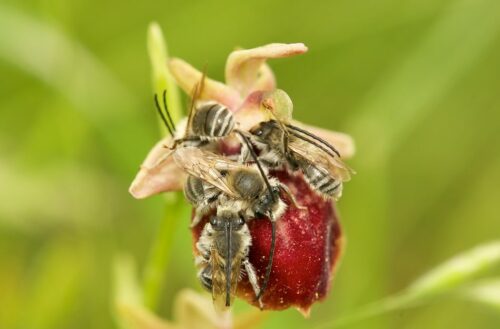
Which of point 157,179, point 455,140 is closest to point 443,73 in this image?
point 455,140

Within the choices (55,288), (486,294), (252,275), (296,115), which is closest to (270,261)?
(252,275)

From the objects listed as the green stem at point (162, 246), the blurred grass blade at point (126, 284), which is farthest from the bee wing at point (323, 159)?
the blurred grass blade at point (126, 284)

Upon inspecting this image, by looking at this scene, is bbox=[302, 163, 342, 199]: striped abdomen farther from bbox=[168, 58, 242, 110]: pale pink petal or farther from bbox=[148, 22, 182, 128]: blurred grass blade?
bbox=[148, 22, 182, 128]: blurred grass blade

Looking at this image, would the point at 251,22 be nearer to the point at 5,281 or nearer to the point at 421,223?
the point at 421,223

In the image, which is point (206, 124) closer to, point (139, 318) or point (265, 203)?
point (265, 203)

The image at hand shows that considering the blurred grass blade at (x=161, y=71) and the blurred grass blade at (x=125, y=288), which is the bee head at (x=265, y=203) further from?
the blurred grass blade at (x=125, y=288)
